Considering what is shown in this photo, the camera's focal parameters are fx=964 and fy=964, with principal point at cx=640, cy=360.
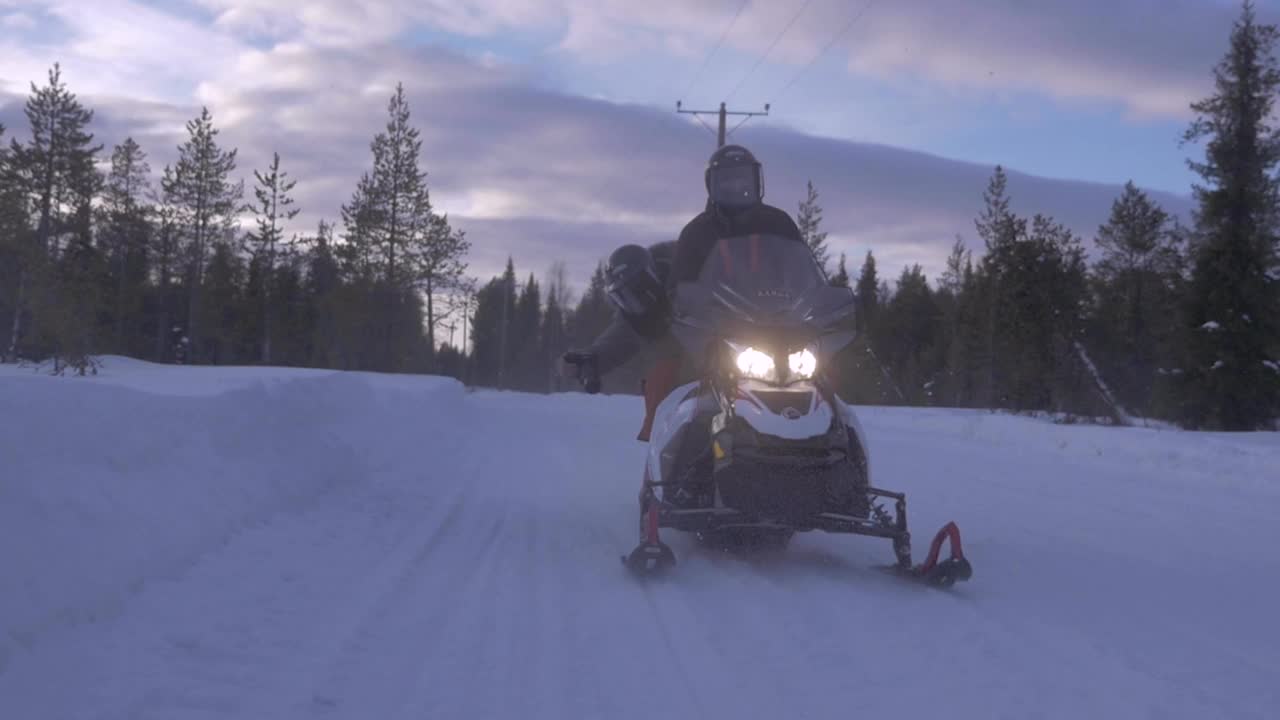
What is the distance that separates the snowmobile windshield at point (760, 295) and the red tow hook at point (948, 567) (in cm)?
130

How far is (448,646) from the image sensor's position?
12.6 ft

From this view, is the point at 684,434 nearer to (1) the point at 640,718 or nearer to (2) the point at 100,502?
(1) the point at 640,718

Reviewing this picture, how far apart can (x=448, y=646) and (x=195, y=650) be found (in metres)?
0.92

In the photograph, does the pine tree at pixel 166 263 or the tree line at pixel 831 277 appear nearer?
the tree line at pixel 831 277

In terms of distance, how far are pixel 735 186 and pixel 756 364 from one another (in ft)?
5.31

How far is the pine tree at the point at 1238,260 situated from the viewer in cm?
3189

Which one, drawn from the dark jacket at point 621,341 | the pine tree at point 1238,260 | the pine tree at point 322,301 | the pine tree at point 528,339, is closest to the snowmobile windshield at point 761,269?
the dark jacket at point 621,341

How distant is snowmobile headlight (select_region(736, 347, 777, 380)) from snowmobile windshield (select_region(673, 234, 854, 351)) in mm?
107

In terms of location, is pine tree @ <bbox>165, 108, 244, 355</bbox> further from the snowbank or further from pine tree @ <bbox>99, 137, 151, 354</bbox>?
the snowbank

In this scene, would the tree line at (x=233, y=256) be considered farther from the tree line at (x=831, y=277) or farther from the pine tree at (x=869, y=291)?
the pine tree at (x=869, y=291)

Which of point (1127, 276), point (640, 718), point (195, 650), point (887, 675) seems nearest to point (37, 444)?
point (195, 650)

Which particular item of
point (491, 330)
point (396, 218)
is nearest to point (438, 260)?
point (396, 218)

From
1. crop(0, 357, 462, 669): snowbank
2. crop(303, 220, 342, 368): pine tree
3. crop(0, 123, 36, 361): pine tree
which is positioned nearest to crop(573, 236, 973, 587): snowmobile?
crop(0, 357, 462, 669): snowbank

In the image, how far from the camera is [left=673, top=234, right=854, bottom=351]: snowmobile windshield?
541 cm
